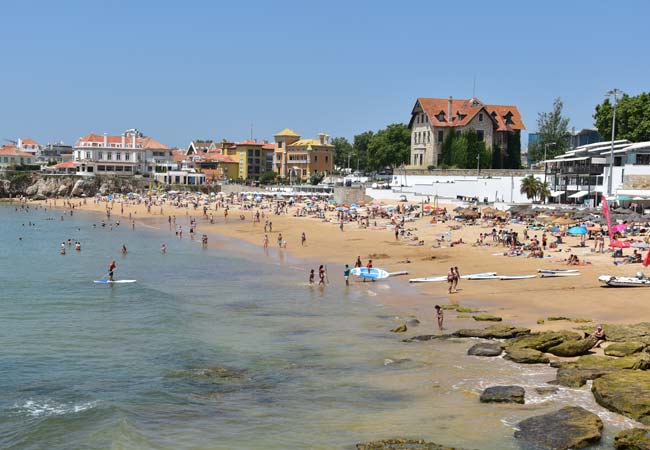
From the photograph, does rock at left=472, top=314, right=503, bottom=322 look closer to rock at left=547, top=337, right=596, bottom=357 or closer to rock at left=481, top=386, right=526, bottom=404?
rock at left=547, top=337, right=596, bottom=357

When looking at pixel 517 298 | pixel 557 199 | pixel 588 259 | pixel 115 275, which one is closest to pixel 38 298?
pixel 115 275

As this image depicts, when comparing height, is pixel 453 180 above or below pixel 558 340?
above

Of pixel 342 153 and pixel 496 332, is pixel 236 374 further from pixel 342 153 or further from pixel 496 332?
pixel 342 153

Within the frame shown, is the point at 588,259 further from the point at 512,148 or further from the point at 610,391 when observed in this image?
the point at 512,148

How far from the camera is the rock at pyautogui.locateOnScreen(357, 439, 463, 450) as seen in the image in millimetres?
12602

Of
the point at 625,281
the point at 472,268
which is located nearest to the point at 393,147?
the point at 472,268

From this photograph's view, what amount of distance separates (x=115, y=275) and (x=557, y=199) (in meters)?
41.3

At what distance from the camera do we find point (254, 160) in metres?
125

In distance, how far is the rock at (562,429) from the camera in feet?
42.5

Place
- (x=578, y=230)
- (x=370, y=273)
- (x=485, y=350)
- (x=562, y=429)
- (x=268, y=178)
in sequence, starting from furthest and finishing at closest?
1. (x=268, y=178)
2. (x=578, y=230)
3. (x=370, y=273)
4. (x=485, y=350)
5. (x=562, y=429)

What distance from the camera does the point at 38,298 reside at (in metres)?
29.7

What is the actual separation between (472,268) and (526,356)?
1691cm

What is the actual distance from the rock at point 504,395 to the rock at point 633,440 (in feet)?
8.62

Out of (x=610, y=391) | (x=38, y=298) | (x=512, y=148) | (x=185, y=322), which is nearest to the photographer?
(x=610, y=391)
